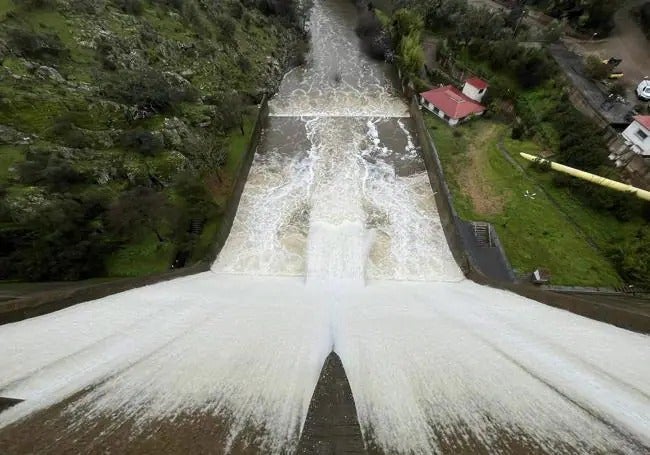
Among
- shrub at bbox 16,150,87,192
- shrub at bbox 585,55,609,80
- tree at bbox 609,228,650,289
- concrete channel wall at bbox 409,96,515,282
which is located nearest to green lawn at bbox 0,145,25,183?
shrub at bbox 16,150,87,192

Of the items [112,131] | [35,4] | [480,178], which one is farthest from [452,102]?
[35,4]

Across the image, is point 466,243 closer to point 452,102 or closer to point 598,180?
point 598,180

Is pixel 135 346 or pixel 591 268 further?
pixel 591 268

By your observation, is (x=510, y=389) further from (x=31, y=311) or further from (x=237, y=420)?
(x=31, y=311)

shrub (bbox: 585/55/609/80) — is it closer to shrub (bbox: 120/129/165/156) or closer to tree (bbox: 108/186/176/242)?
tree (bbox: 108/186/176/242)

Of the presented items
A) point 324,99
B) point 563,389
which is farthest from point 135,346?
point 324,99
